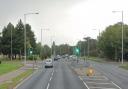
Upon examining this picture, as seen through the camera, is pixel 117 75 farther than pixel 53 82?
Yes

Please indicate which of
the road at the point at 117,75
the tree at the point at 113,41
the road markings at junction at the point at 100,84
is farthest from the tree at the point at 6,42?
the road markings at junction at the point at 100,84

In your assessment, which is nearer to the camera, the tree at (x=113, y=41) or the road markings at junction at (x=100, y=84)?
the road markings at junction at (x=100, y=84)

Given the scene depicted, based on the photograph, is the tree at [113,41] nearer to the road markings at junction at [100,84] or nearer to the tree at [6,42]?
the tree at [6,42]

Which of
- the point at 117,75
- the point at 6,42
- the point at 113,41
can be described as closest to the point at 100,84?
the point at 117,75

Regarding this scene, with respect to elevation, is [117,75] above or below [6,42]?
below

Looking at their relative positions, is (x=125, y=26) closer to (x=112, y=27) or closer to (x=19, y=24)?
(x=112, y=27)

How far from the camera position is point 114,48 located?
11431 centimetres

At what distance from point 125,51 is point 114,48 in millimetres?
4654

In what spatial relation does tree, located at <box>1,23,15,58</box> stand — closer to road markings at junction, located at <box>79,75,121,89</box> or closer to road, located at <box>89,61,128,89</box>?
road, located at <box>89,61,128,89</box>

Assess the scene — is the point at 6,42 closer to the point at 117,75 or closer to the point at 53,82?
the point at 117,75

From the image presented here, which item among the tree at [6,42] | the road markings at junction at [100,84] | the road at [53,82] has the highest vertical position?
the tree at [6,42]

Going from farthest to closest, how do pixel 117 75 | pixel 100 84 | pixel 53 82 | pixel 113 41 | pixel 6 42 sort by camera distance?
pixel 6 42 → pixel 113 41 → pixel 117 75 → pixel 53 82 → pixel 100 84

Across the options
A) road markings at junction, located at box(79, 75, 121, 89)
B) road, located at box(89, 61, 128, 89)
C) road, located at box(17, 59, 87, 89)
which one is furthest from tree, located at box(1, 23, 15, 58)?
road markings at junction, located at box(79, 75, 121, 89)

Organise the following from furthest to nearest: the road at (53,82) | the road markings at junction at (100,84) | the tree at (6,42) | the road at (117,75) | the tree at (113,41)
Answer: the tree at (6,42)
the tree at (113,41)
the road at (117,75)
the road markings at junction at (100,84)
the road at (53,82)
